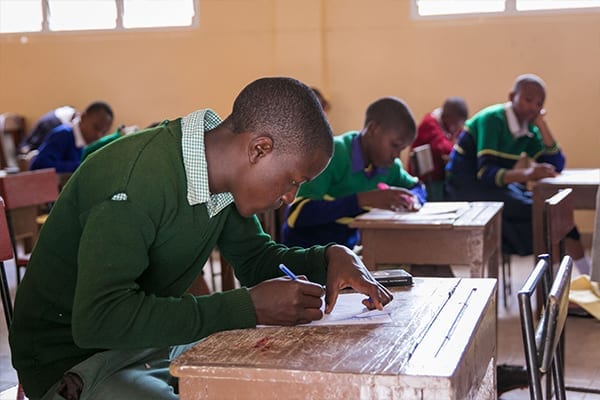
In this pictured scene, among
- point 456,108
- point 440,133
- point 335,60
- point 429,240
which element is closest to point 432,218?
point 429,240

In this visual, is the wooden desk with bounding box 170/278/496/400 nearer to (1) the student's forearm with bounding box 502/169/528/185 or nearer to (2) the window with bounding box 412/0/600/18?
(1) the student's forearm with bounding box 502/169/528/185

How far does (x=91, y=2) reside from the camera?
8.01m

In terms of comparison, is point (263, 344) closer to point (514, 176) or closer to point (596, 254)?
point (596, 254)

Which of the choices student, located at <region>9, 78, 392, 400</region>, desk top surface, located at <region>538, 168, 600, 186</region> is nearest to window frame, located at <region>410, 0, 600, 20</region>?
desk top surface, located at <region>538, 168, 600, 186</region>

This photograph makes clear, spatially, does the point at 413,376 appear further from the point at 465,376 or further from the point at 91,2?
the point at 91,2

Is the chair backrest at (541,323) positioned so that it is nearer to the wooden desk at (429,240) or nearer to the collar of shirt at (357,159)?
the wooden desk at (429,240)

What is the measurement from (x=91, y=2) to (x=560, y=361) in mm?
6728

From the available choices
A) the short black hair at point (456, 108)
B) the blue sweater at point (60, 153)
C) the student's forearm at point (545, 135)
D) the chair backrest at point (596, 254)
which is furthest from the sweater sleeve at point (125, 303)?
the short black hair at point (456, 108)

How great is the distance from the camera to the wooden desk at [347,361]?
1322 mm

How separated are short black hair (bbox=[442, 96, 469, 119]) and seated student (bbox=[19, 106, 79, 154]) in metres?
3.43

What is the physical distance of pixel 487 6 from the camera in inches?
272

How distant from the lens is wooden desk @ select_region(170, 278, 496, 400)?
1322 millimetres

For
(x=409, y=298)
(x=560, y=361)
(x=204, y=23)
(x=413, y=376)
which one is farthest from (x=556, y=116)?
(x=413, y=376)

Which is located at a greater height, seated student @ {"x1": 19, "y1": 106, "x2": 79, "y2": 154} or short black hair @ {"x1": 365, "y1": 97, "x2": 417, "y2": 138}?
short black hair @ {"x1": 365, "y1": 97, "x2": 417, "y2": 138}
